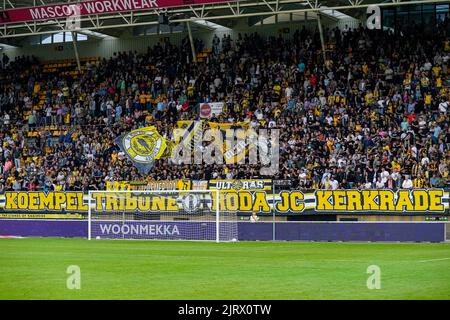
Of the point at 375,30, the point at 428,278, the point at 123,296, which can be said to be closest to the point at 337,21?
the point at 375,30

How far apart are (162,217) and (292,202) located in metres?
5.23

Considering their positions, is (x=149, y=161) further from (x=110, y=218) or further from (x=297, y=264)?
(x=297, y=264)

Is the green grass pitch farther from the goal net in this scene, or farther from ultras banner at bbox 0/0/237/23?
ultras banner at bbox 0/0/237/23

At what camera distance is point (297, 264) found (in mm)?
21297

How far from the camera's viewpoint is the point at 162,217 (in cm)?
3594

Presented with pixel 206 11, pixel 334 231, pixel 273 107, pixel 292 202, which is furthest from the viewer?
pixel 206 11

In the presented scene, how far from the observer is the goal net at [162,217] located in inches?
1369

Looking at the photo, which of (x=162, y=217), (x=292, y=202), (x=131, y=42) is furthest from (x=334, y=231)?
(x=131, y=42)

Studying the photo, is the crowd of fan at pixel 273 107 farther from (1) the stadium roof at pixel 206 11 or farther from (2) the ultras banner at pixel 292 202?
(1) the stadium roof at pixel 206 11

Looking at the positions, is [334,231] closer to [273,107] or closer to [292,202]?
[292,202]

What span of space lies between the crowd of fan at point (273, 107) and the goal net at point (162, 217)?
4.38 m

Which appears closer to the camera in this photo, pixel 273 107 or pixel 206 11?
pixel 273 107

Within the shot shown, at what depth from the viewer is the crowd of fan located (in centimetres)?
3794

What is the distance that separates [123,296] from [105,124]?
111 ft
